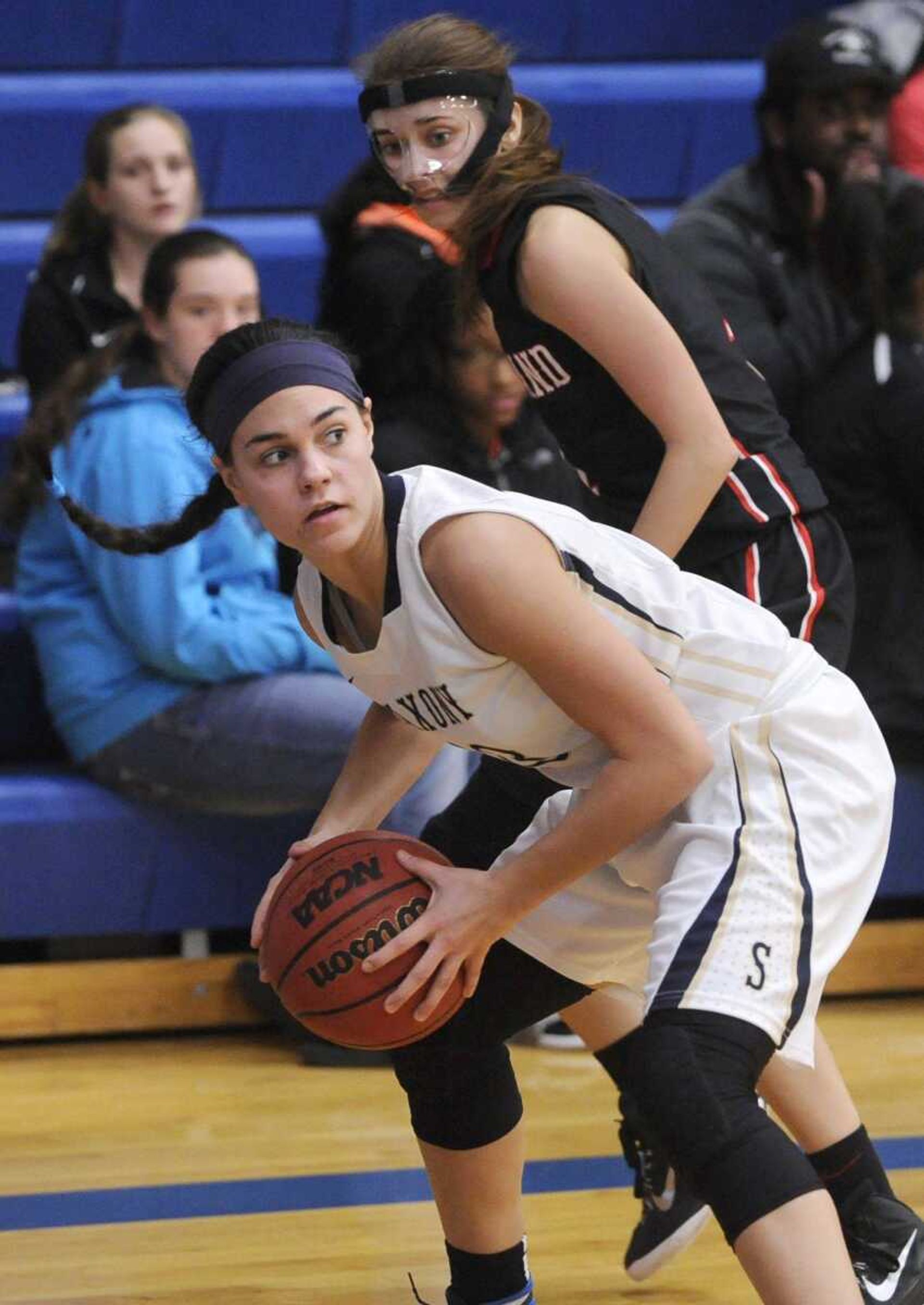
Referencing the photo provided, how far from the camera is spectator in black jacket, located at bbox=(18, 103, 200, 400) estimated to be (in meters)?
4.59

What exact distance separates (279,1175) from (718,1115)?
1.40 meters

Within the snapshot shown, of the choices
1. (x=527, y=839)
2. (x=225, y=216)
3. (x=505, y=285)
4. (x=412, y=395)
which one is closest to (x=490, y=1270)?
(x=527, y=839)

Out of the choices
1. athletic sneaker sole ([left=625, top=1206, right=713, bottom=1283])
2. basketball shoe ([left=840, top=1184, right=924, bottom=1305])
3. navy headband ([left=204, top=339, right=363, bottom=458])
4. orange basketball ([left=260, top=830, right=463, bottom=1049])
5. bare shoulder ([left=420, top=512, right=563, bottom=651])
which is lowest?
athletic sneaker sole ([left=625, top=1206, right=713, bottom=1283])

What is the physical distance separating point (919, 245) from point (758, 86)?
7.40 feet

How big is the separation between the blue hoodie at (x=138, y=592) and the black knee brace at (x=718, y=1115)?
203 cm

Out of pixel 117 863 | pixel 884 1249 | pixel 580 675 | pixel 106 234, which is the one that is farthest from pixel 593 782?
pixel 106 234

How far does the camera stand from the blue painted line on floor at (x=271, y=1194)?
3049mm

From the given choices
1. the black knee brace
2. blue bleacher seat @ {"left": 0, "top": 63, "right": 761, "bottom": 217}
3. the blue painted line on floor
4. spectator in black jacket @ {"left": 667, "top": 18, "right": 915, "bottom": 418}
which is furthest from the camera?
blue bleacher seat @ {"left": 0, "top": 63, "right": 761, "bottom": 217}

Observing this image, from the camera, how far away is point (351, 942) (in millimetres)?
2211

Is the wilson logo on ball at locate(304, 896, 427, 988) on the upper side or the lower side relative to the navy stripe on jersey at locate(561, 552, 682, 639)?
lower

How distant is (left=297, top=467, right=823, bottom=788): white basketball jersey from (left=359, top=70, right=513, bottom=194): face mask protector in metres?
0.59

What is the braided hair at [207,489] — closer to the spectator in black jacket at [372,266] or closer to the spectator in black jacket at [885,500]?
the spectator in black jacket at [372,266]

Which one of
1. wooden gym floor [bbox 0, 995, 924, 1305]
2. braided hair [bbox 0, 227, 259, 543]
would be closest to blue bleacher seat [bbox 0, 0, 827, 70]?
braided hair [bbox 0, 227, 259, 543]

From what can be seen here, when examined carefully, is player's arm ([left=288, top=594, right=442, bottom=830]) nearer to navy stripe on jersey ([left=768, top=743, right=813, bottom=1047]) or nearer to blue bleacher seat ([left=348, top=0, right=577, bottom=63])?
navy stripe on jersey ([left=768, top=743, right=813, bottom=1047])
